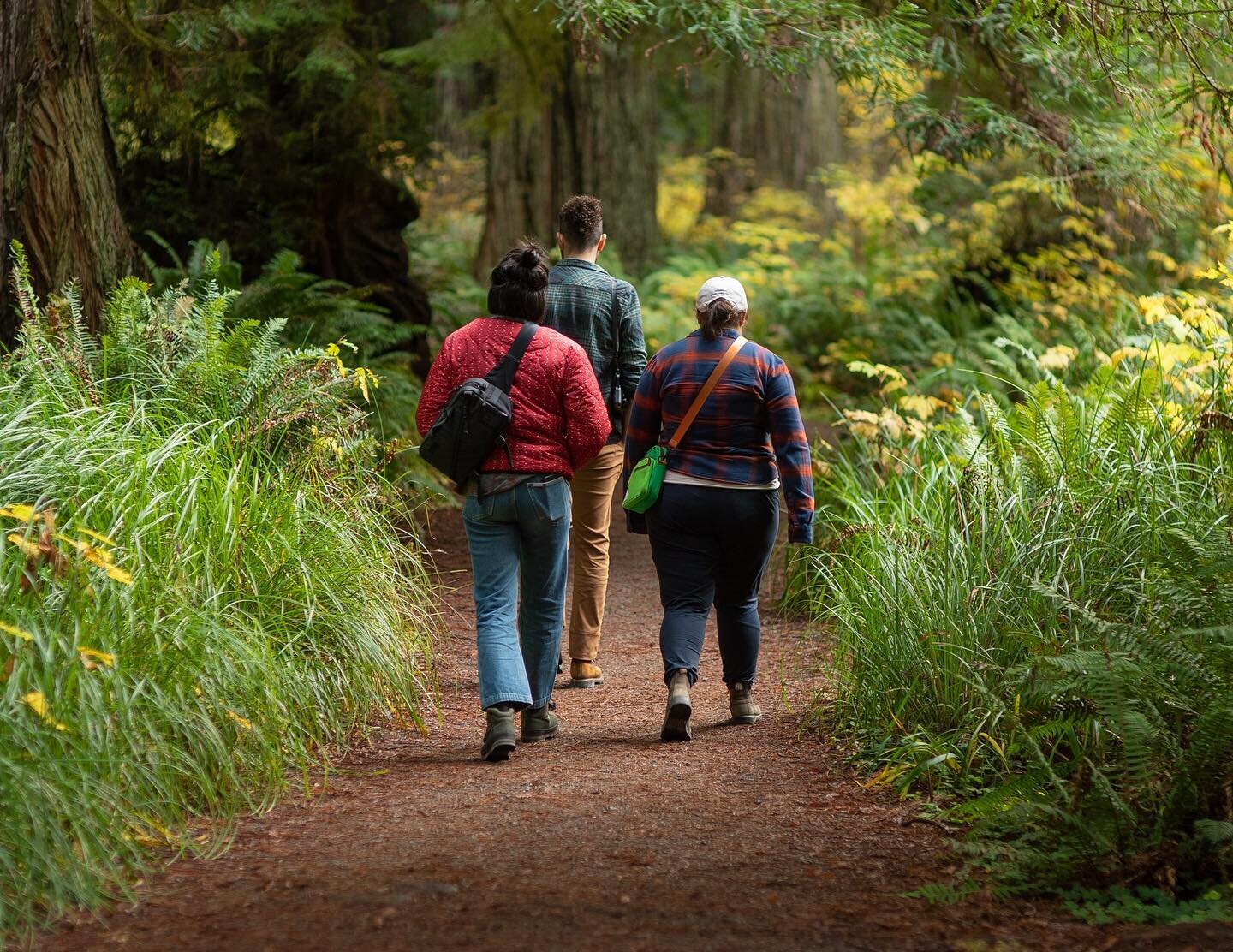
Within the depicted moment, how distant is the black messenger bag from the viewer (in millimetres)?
5023

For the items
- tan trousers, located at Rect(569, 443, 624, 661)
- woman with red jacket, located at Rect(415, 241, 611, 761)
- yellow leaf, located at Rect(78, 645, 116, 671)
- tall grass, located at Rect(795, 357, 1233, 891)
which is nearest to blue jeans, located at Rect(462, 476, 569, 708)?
woman with red jacket, located at Rect(415, 241, 611, 761)

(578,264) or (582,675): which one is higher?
(578,264)

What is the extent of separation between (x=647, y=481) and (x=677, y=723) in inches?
41.1

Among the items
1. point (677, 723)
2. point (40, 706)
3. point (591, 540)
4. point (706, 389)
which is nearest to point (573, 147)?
point (591, 540)

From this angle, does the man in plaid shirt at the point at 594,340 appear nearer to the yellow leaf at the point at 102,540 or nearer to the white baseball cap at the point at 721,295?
the white baseball cap at the point at 721,295

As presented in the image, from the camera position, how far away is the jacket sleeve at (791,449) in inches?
214

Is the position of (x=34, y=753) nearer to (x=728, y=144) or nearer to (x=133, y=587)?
(x=133, y=587)

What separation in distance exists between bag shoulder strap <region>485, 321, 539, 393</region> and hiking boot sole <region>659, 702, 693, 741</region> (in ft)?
5.04

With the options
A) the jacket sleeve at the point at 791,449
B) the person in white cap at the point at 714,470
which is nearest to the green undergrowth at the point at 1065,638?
the jacket sleeve at the point at 791,449

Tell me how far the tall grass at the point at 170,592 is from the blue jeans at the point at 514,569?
55 cm

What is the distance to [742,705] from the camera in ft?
19.3

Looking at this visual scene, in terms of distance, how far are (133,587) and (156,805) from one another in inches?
33.1

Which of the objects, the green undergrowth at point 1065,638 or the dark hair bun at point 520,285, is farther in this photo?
the dark hair bun at point 520,285

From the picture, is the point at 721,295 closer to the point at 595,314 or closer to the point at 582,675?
the point at 595,314
